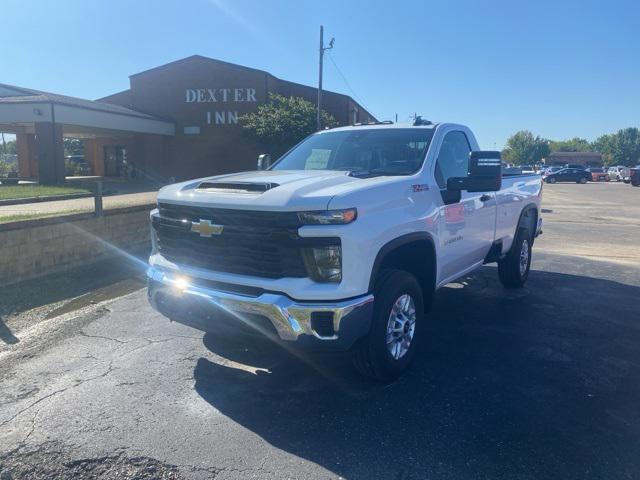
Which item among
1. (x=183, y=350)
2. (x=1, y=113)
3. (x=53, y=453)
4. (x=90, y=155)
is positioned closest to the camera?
(x=53, y=453)

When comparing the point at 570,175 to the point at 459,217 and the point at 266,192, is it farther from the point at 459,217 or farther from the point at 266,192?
the point at 266,192

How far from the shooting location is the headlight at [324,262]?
339cm

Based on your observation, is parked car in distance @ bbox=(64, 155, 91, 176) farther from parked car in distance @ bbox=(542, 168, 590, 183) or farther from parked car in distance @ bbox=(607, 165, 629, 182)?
parked car in distance @ bbox=(607, 165, 629, 182)

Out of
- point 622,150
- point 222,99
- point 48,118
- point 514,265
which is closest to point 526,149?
point 622,150

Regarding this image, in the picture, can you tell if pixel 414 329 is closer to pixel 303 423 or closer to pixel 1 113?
pixel 303 423

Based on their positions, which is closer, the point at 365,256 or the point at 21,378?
the point at 365,256

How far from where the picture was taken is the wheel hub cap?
394 centimetres

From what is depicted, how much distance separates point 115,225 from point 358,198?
250 inches

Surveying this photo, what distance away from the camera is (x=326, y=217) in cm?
339

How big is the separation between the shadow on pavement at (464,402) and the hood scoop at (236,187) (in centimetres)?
105

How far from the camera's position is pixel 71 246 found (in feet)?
24.9

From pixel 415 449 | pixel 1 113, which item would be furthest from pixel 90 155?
pixel 415 449

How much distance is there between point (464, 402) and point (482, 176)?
1.90 metres

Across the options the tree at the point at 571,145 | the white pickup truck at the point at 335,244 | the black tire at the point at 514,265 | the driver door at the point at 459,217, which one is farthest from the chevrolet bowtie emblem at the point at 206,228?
the tree at the point at 571,145
